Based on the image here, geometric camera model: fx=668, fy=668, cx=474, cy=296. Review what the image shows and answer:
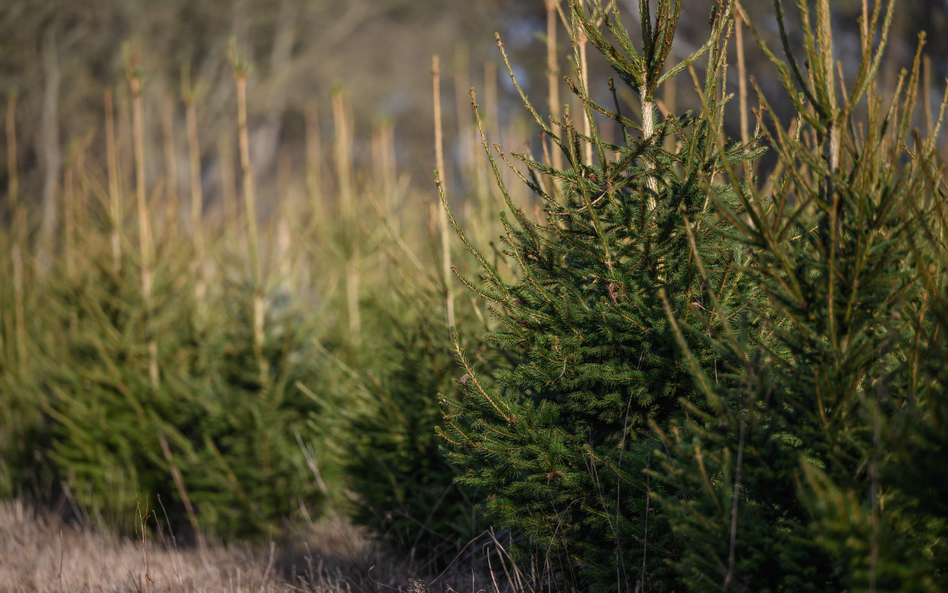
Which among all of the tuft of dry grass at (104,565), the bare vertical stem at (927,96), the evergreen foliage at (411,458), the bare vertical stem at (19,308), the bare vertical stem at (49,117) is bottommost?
the tuft of dry grass at (104,565)

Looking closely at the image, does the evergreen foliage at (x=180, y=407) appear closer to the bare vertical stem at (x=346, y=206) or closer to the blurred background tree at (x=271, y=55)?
the bare vertical stem at (x=346, y=206)

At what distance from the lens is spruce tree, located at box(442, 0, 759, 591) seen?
192 cm

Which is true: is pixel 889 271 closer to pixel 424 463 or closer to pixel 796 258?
pixel 796 258

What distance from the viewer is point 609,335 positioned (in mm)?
1952

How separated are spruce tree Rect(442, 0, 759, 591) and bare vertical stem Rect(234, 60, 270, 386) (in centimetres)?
207

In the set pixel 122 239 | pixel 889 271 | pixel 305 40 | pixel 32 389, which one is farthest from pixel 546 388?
pixel 305 40

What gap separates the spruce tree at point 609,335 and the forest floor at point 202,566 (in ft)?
1.77

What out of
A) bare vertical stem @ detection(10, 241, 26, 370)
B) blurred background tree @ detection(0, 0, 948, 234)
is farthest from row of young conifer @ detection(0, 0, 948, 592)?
blurred background tree @ detection(0, 0, 948, 234)

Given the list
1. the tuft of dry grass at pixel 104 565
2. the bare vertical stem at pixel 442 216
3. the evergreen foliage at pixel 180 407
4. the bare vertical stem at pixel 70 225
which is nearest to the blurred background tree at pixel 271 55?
the bare vertical stem at pixel 70 225

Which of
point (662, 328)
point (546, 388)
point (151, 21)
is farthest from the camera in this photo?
point (151, 21)

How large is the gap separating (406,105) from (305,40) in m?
4.35

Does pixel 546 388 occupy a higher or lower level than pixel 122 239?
lower

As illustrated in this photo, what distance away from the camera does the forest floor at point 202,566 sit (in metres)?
2.71

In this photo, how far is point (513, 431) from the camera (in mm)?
1943
